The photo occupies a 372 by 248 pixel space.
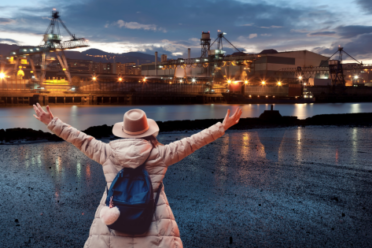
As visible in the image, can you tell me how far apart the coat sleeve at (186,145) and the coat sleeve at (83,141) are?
22.9 inches

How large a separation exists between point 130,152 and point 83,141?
67cm

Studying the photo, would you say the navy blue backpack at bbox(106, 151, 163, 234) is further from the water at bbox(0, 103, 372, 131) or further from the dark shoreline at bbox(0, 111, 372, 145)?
the water at bbox(0, 103, 372, 131)

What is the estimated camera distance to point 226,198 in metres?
7.49

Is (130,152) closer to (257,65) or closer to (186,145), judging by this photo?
(186,145)

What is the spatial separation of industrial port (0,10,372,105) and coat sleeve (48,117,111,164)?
67170 mm

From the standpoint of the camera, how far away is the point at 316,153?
13555 mm

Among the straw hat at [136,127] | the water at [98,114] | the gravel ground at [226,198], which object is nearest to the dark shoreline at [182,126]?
the gravel ground at [226,198]

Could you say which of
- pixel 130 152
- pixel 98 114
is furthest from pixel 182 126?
pixel 98 114

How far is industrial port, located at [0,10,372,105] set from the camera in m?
69.6

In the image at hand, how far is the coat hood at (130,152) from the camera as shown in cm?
276

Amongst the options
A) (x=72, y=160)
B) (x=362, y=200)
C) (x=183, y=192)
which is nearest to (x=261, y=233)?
(x=183, y=192)

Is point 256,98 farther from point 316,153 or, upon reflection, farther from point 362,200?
point 362,200

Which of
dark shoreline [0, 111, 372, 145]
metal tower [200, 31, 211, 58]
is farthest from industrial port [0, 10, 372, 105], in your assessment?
dark shoreline [0, 111, 372, 145]

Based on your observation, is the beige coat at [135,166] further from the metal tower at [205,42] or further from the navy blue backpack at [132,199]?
the metal tower at [205,42]
